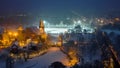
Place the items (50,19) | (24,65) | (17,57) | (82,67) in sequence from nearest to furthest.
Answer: (82,67) → (24,65) → (17,57) → (50,19)

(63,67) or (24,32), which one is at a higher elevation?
(24,32)

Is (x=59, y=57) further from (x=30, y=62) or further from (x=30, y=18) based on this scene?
(x=30, y=18)

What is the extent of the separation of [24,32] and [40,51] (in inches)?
242

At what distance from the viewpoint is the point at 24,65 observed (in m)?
19.3

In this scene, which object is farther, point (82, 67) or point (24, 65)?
point (24, 65)

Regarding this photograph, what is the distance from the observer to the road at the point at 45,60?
19125 mm

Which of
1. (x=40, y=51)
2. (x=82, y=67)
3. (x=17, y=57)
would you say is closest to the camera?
(x=82, y=67)

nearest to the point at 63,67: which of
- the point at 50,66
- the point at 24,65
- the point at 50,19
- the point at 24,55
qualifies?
the point at 50,66

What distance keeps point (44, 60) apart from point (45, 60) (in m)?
0.08

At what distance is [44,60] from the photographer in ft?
68.2

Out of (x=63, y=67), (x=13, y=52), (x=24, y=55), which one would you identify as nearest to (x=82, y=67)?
(x=63, y=67)

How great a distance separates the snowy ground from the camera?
19.1m

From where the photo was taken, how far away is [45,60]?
20766 mm

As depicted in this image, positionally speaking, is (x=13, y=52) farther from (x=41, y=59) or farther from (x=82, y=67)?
(x=82, y=67)
